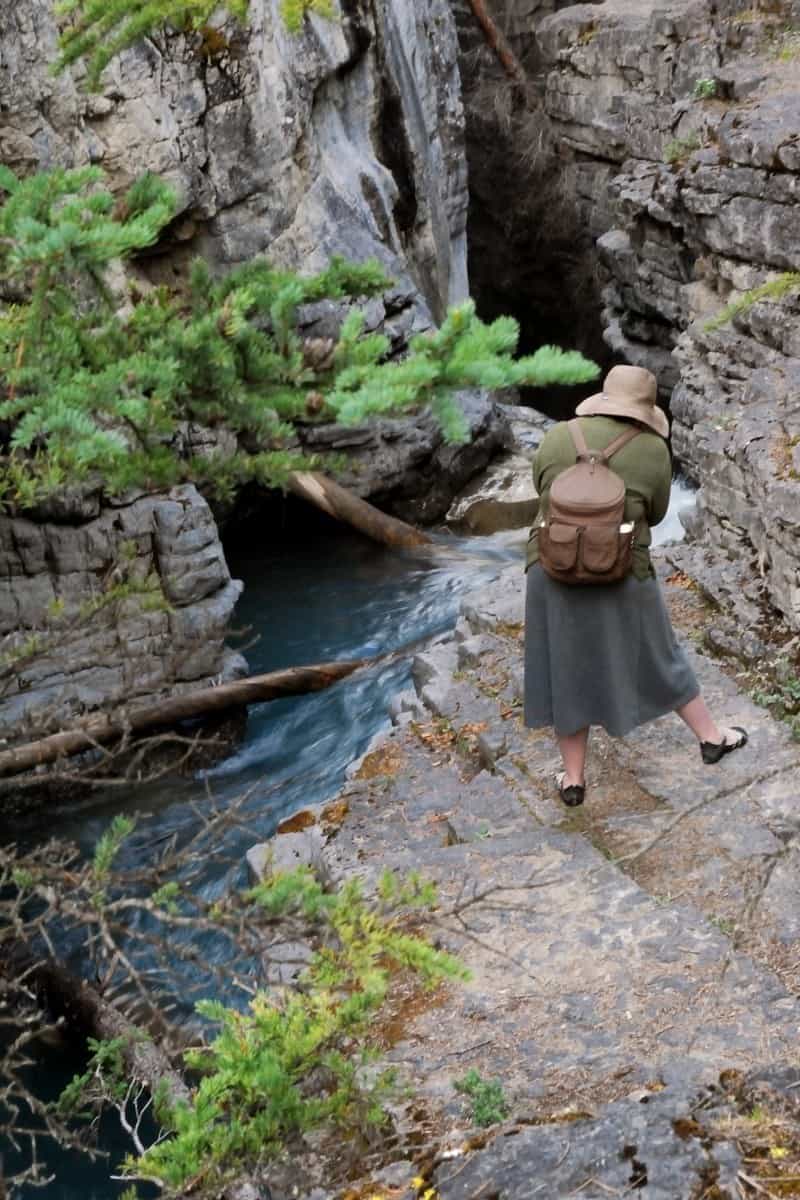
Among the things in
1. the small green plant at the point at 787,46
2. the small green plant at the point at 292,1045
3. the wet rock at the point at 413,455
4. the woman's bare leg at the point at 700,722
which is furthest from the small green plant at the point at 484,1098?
the small green plant at the point at 787,46

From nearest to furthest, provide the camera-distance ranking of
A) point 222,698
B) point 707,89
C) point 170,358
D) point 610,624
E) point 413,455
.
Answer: point 170,358 < point 610,624 < point 222,698 < point 413,455 < point 707,89

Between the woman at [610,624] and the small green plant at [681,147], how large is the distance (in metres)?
11.9

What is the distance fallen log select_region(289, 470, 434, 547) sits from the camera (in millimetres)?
14570

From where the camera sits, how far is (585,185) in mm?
22141

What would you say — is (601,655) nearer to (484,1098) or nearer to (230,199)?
(484,1098)

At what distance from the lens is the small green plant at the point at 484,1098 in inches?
161

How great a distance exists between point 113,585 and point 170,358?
21.3ft

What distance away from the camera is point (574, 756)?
235 inches

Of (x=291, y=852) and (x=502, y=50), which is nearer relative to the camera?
(x=291, y=852)

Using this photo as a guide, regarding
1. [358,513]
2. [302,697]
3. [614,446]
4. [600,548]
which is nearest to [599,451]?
[614,446]

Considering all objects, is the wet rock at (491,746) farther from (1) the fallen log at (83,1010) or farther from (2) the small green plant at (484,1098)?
(2) the small green plant at (484,1098)

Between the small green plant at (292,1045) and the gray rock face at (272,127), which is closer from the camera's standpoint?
the small green plant at (292,1045)

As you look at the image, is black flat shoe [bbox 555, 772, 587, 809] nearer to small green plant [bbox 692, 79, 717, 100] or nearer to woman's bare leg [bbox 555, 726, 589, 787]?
woman's bare leg [bbox 555, 726, 589, 787]

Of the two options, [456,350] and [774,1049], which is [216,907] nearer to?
[456,350]
